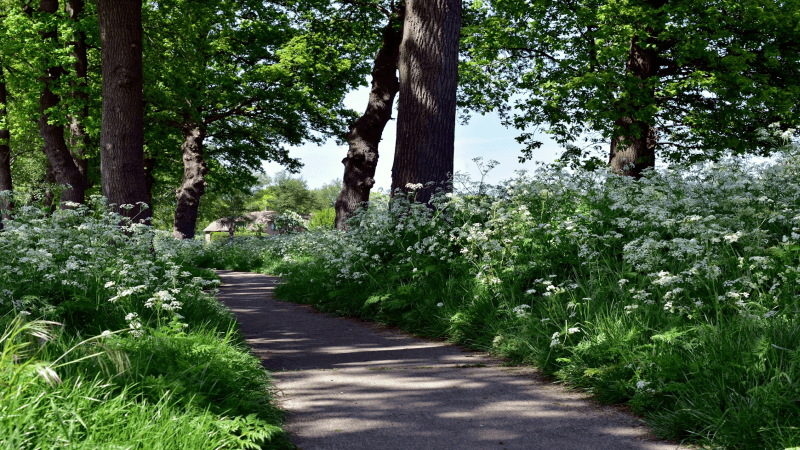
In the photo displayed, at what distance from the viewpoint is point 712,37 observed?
50.2 feet

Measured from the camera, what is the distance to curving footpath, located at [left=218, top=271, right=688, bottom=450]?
3398 millimetres

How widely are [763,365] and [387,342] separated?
3.89m

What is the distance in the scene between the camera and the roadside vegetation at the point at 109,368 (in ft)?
8.97

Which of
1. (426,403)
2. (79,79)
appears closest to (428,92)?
(426,403)

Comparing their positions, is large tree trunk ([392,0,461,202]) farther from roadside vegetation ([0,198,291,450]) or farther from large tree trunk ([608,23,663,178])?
large tree trunk ([608,23,663,178])

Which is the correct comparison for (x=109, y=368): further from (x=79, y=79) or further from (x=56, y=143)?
(x=56, y=143)

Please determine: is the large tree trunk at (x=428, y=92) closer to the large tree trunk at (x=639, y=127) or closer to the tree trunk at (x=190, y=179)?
the large tree trunk at (x=639, y=127)

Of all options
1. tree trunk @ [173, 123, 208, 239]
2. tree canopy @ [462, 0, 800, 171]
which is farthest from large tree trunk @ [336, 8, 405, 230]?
tree trunk @ [173, 123, 208, 239]

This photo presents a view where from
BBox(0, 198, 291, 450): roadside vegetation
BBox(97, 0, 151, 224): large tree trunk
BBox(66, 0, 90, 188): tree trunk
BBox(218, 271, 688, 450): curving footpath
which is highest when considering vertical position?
BBox(66, 0, 90, 188): tree trunk

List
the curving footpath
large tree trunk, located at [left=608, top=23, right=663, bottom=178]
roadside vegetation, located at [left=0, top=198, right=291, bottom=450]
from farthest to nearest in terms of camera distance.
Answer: large tree trunk, located at [left=608, top=23, right=663, bottom=178] < the curving footpath < roadside vegetation, located at [left=0, top=198, right=291, bottom=450]

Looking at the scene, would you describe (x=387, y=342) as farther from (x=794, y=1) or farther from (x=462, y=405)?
(x=794, y=1)

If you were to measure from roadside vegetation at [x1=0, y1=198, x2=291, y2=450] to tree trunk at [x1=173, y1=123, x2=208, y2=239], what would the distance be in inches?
691

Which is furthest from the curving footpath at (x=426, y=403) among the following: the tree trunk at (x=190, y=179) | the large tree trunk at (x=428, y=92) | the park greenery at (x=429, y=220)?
the tree trunk at (x=190, y=179)

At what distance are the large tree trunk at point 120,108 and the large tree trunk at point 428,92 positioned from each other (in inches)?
183
